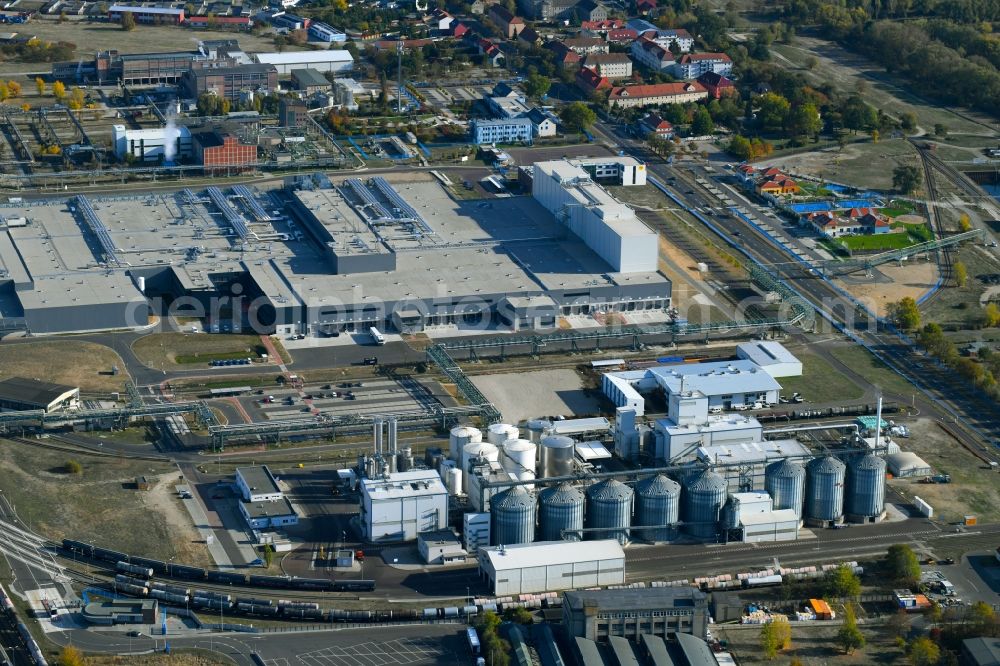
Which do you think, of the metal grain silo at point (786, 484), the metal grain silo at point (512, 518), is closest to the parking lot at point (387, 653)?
the metal grain silo at point (512, 518)

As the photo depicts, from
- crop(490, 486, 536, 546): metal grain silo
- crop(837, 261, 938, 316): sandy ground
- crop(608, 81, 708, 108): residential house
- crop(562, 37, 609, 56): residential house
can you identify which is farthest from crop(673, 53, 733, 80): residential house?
crop(490, 486, 536, 546): metal grain silo

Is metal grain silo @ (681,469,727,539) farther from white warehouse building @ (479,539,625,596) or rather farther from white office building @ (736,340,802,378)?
white office building @ (736,340,802,378)

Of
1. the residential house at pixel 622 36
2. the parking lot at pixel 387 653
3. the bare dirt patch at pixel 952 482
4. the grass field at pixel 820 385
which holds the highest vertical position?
the residential house at pixel 622 36

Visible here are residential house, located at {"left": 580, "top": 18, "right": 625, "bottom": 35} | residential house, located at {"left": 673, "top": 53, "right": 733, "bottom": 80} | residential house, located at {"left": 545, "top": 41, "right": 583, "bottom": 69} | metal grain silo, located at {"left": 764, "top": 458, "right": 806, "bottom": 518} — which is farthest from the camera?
residential house, located at {"left": 580, "top": 18, "right": 625, "bottom": 35}

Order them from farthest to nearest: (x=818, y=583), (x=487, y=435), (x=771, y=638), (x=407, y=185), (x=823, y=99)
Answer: (x=823, y=99) < (x=407, y=185) < (x=487, y=435) < (x=818, y=583) < (x=771, y=638)

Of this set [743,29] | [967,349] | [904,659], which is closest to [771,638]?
[904,659]

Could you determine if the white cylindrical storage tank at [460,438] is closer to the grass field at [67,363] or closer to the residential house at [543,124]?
the grass field at [67,363]

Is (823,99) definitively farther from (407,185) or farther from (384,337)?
(384,337)
